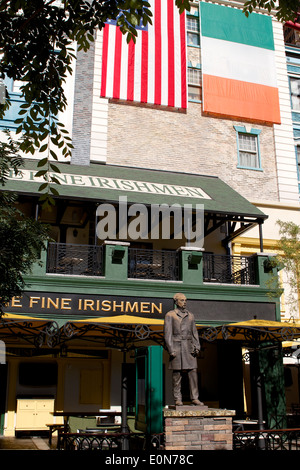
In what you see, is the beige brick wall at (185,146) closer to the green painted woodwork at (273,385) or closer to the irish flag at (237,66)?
the irish flag at (237,66)

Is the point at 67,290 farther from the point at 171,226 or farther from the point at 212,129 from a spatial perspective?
the point at 212,129

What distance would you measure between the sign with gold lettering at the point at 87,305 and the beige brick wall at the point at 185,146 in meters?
6.53

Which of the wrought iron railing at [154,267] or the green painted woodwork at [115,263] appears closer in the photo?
the green painted woodwork at [115,263]

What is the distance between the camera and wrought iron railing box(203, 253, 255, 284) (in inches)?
687

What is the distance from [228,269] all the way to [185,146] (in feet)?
19.8

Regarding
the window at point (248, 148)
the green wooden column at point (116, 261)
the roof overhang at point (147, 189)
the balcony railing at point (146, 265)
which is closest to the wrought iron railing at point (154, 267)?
the balcony railing at point (146, 265)

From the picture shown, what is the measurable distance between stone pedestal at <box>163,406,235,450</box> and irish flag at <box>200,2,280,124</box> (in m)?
15.2

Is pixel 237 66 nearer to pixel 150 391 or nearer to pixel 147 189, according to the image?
pixel 147 189

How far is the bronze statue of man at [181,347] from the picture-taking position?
376 inches

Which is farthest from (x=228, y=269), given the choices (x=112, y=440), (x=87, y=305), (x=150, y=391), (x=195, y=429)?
(x=195, y=429)

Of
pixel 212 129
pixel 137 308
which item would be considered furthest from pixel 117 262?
pixel 212 129

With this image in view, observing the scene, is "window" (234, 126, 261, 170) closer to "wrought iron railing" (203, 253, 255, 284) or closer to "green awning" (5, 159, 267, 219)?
"green awning" (5, 159, 267, 219)

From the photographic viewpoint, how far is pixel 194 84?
22047 mm
